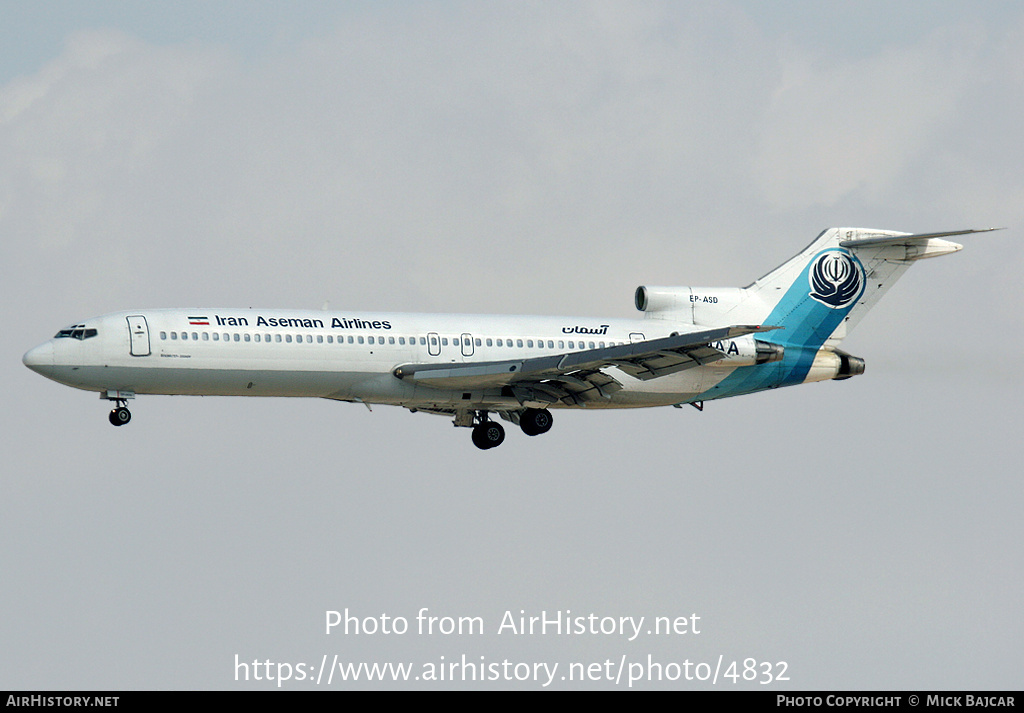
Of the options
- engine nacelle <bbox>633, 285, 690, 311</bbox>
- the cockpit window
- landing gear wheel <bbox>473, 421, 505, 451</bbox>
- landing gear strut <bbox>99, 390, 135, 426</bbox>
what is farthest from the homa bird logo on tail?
the cockpit window

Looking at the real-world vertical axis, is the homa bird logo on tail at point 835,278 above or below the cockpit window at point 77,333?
above

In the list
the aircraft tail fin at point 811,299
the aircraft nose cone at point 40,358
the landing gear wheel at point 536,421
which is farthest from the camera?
the aircraft tail fin at point 811,299

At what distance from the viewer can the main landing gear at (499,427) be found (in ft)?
155

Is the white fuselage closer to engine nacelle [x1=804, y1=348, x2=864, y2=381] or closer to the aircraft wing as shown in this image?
the aircraft wing

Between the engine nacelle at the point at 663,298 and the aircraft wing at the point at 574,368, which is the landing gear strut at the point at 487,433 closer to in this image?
the aircraft wing at the point at 574,368

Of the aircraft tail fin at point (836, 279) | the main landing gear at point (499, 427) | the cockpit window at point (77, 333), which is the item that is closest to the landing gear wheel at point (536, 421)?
the main landing gear at point (499, 427)

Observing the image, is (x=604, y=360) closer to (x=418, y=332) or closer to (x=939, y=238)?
(x=418, y=332)

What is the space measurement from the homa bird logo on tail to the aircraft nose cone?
23508mm

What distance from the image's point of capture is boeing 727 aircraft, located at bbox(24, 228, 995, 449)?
4197cm

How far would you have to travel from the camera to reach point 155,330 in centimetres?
4203

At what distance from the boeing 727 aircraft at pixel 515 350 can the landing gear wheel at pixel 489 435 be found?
4cm

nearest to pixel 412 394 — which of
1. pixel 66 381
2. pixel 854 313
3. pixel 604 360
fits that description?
pixel 604 360
